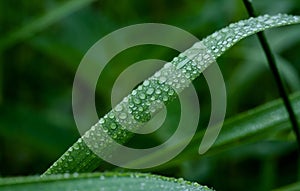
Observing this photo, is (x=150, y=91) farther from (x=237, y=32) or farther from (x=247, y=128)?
(x=247, y=128)

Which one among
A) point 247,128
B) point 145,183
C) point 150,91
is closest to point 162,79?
point 150,91

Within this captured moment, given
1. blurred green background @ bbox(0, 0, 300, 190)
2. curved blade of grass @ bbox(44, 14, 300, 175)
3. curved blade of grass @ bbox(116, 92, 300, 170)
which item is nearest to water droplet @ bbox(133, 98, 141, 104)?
curved blade of grass @ bbox(44, 14, 300, 175)

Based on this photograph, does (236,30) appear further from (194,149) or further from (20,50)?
(20,50)

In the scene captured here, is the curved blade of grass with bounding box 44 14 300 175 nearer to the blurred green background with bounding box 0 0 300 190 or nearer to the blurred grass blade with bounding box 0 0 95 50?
the blurred green background with bounding box 0 0 300 190

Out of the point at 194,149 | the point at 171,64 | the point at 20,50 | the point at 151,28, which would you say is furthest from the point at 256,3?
the point at 171,64

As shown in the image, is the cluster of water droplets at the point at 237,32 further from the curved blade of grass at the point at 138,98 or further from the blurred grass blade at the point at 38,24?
the blurred grass blade at the point at 38,24
